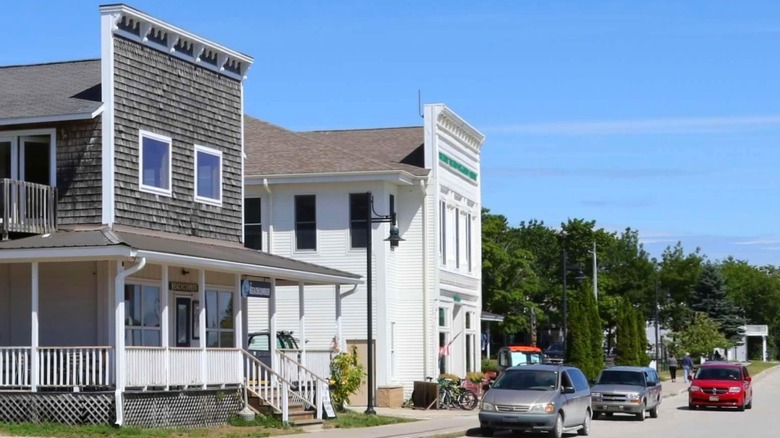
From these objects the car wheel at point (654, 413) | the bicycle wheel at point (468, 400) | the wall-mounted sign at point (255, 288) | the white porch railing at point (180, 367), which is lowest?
the car wheel at point (654, 413)

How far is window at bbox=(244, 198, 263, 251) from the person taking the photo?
4275 centimetres

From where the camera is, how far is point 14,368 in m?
25.8

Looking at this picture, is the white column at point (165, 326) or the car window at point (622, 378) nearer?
the white column at point (165, 326)

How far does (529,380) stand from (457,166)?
17.8 m

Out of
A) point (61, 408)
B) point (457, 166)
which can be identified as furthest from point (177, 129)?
point (457, 166)

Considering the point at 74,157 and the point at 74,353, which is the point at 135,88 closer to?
the point at 74,157

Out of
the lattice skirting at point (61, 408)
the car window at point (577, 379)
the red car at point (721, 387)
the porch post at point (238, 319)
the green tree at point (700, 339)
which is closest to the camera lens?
the lattice skirting at point (61, 408)

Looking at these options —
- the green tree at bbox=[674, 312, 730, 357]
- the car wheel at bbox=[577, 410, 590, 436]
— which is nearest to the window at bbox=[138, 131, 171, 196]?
the car wheel at bbox=[577, 410, 590, 436]

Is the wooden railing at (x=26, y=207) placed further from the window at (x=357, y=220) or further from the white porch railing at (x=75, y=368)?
the window at (x=357, y=220)

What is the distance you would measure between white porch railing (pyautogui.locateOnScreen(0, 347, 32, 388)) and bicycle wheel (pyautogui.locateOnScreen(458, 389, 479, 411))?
55.4 feet

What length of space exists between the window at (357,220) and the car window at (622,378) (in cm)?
880

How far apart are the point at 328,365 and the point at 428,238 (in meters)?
10.1

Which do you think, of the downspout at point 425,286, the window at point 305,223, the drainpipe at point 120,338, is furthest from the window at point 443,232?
the drainpipe at point 120,338

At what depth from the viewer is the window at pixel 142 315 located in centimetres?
2803
